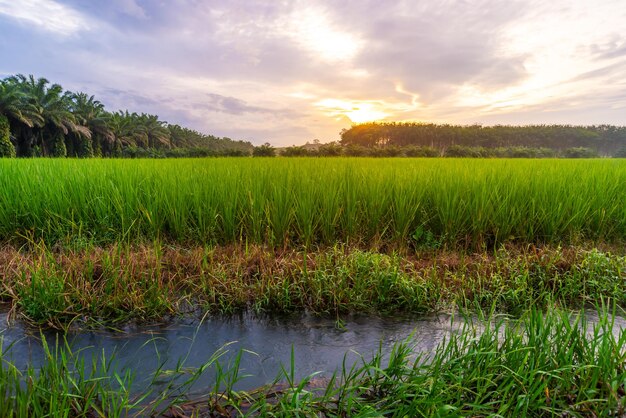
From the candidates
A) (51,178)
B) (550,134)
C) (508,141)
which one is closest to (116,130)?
(51,178)

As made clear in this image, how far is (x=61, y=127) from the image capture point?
2762cm

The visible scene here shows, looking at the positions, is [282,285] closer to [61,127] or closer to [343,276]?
[343,276]

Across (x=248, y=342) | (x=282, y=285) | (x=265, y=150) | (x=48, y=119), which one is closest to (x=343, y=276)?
(x=282, y=285)

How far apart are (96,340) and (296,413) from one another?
1.52 metres

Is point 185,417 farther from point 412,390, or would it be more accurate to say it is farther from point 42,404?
point 412,390

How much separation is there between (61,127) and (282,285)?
33.4 meters

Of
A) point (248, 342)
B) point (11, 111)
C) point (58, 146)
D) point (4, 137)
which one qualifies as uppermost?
point (11, 111)

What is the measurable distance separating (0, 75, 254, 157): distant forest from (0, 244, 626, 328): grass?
59.3 feet

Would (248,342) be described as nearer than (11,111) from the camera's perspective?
Yes

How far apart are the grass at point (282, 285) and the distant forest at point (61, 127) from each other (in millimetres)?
18064

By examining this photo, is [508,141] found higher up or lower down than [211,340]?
higher up

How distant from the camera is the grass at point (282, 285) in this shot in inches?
90.4

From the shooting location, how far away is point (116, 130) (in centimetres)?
3688

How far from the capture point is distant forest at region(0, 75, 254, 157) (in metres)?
23.2
